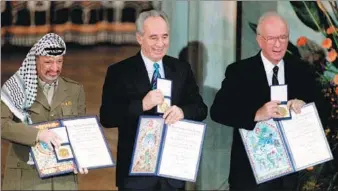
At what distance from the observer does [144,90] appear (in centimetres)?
579

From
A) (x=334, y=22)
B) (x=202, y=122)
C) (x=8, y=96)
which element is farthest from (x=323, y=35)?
(x=8, y=96)

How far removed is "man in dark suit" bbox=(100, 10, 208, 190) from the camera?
226 inches

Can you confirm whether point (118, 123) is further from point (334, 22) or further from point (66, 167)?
point (334, 22)

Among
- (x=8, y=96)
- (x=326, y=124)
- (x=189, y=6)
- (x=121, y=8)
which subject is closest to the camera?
(x=8, y=96)

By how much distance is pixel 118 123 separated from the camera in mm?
5844

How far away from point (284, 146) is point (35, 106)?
1607 mm

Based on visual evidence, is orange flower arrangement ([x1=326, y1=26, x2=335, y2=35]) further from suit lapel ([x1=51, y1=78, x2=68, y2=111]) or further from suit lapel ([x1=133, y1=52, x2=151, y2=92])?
suit lapel ([x1=51, y1=78, x2=68, y2=111])

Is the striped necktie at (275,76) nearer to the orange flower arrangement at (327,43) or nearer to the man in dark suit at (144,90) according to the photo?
the man in dark suit at (144,90)

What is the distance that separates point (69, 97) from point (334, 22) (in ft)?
6.74

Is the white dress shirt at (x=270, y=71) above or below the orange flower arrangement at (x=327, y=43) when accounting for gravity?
below


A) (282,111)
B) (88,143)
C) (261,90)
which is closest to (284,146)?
(282,111)

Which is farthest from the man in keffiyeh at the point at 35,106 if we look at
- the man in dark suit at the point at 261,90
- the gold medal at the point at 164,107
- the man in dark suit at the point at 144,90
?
the man in dark suit at the point at 261,90

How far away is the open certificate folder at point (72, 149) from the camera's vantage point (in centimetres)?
583

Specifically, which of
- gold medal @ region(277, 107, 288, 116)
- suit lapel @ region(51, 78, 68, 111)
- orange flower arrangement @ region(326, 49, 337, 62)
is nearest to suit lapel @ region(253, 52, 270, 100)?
gold medal @ region(277, 107, 288, 116)
